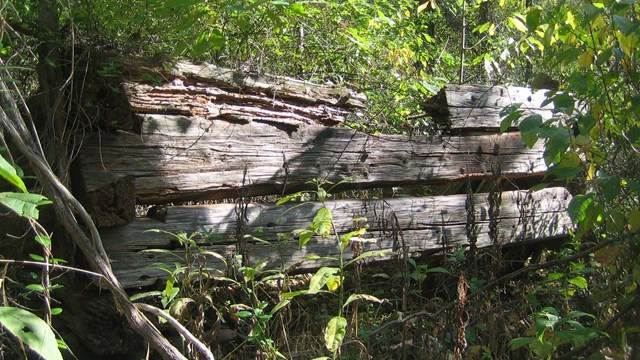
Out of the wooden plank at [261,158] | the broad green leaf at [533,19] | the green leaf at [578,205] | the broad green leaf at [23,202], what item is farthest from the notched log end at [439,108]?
the broad green leaf at [23,202]

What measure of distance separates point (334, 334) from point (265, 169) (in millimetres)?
1534

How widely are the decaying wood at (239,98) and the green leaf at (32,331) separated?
2358 millimetres

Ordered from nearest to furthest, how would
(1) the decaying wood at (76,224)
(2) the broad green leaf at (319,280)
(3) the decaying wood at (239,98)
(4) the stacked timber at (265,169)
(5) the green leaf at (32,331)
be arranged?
1. (5) the green leaf at (32,331)
2. (1) the decaying wood at (76,224)
3. (2) the broad green leaf at (319,280)
4. (4) the stacked timber at (265,169)
5. (3) the decaying wood at (239,98)

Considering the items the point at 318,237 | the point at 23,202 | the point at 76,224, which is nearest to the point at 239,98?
the point at 318,237

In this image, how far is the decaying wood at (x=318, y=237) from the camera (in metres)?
3.50

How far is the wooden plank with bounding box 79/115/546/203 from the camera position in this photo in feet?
11.5

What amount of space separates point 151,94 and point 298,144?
1006mm

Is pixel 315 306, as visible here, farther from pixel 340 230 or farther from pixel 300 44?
pixel 300 44

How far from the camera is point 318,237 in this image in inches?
163

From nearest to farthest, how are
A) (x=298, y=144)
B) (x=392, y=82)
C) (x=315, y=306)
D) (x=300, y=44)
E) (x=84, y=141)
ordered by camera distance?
(x=84, y=141) < (x=298, y=144) < (x=315, y=306) < (x=300, y=44) < (x=392, y=82)

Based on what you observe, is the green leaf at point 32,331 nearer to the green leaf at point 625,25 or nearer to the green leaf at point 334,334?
the green leaf at point 334,334

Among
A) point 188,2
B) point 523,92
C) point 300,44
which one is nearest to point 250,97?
point 188,2

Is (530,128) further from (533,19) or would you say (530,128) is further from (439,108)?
(439,108)

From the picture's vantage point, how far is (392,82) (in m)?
5.70
